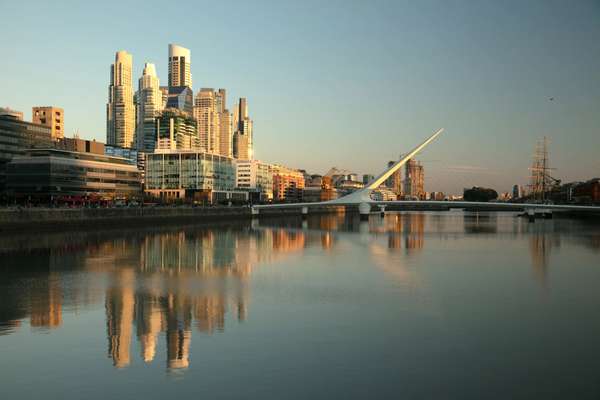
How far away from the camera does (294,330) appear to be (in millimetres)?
10805

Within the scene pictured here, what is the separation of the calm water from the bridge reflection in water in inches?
3.0

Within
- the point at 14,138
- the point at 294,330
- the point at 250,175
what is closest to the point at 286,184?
the point at 250,175

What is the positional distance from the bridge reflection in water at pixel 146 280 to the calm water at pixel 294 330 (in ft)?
0.25

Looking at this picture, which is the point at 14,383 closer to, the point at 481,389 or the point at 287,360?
the point at 287,360

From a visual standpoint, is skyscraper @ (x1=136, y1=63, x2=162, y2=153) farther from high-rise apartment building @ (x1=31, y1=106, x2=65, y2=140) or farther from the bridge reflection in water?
the bridge reflection in water

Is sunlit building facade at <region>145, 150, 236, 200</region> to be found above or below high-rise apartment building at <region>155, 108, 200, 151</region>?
below

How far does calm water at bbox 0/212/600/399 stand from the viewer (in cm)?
788

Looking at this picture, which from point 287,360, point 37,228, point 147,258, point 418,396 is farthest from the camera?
point 37,228

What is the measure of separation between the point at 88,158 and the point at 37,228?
1341 inches

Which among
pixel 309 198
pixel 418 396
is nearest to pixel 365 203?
pixel 418 396

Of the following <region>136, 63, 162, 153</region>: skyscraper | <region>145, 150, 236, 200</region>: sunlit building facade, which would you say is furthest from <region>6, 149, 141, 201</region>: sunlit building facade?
<region>136, 63, 162, 153</region>: skyscraper

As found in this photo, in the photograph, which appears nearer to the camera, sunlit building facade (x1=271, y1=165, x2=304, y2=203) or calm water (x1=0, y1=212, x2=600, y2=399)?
calm water (x1=0, y1=212, x2=600, y2=399)

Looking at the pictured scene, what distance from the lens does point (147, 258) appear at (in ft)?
76.5

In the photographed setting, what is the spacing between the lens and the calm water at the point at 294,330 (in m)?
7.88
